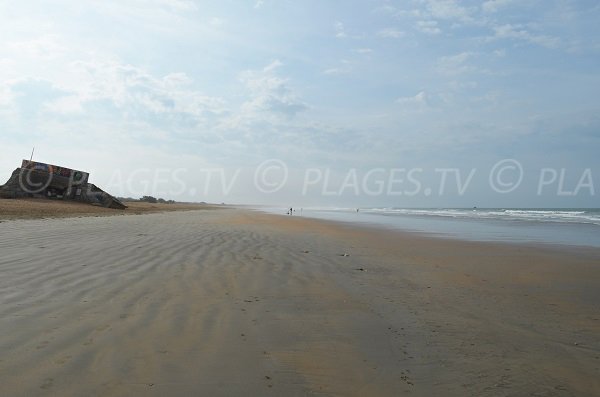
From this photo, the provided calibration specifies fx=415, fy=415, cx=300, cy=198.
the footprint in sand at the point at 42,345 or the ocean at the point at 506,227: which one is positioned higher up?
the ocean at the point at 506,227

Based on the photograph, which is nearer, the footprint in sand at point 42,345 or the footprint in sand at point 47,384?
the footprint in sand at point 47,384

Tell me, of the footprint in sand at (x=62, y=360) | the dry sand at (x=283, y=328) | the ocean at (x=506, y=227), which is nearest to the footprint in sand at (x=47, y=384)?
the dry sand at (x=283, y=328)

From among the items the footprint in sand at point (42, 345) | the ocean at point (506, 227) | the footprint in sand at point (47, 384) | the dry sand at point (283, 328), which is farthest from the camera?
the ocean at point (506, 227)

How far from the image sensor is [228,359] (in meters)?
3.24

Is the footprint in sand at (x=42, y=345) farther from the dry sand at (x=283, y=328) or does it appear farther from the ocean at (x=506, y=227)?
the ocean at (x=506, y=227)

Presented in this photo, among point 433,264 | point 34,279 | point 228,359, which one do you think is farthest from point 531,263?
point 34,279

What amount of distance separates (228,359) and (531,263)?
851cm

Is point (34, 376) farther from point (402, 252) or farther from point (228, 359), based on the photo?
point (402, 252)

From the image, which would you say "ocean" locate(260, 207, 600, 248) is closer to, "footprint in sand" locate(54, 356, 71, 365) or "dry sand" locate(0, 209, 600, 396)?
"dry sand" locate(0, 209, 600, 396)

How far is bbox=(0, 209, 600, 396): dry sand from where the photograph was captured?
293 centimetres

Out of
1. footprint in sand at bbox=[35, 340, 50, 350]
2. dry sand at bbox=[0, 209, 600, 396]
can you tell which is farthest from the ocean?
footprint in sand at bbox=[35, 340, 50, 350]

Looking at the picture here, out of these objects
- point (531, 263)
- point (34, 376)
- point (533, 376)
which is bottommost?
point (34, 376)

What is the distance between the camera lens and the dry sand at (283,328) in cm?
293

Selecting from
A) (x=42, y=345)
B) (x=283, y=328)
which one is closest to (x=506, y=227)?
(x=283, y=328)
